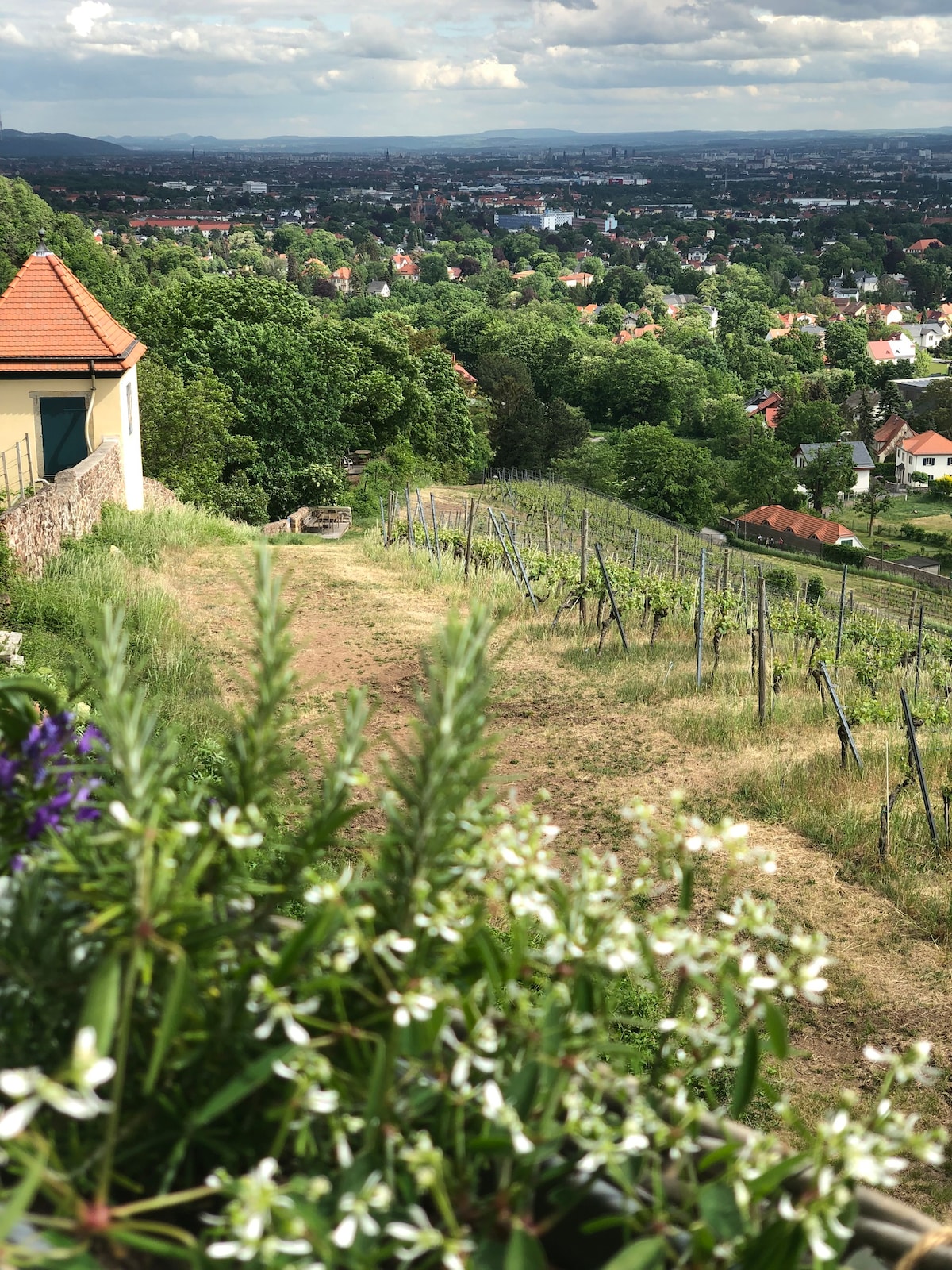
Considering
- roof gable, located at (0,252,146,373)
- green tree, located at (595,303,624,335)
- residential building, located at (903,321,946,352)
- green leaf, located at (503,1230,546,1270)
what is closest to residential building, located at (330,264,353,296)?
green tree, located at (595,303,624,335)

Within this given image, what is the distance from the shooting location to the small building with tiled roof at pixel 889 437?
76.1 metres

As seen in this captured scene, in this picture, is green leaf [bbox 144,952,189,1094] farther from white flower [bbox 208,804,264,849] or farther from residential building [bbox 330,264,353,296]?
residential building [bbox 330,264,353,296]

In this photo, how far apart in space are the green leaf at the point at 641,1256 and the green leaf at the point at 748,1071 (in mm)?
248

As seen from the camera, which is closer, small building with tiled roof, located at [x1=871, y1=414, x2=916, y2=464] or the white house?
the white house

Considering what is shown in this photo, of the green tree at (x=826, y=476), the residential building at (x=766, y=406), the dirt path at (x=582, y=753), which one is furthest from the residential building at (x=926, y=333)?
the dirt path at (x=582, y=753)

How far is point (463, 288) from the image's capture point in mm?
128500

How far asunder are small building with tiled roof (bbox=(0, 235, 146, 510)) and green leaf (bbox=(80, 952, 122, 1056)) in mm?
13631

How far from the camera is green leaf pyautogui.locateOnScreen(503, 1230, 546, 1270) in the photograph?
1.09 metres

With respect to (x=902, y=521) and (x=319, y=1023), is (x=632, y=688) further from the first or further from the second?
(x=902, y=521)

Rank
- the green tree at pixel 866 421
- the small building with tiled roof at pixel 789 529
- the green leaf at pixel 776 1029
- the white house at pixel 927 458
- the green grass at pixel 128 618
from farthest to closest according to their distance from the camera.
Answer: the green tree at pixel 866 421 → the white house at pixel 927 458 → the small building with tiled roof at pixel 789 529 → the green grass at pixel 128 618 → the green leaf at pixel 776 1029

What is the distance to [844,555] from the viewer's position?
164 ft

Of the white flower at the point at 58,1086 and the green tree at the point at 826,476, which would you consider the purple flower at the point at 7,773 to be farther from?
the green tree at the point at 826,476

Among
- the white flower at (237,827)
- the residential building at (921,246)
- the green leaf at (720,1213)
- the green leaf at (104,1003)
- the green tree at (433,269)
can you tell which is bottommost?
the green leaf at (720,1213)

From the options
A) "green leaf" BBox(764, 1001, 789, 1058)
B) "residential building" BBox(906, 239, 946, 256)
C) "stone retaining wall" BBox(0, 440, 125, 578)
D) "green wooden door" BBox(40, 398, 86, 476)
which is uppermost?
"residential building" BBox(906, 239, 946, 256)
